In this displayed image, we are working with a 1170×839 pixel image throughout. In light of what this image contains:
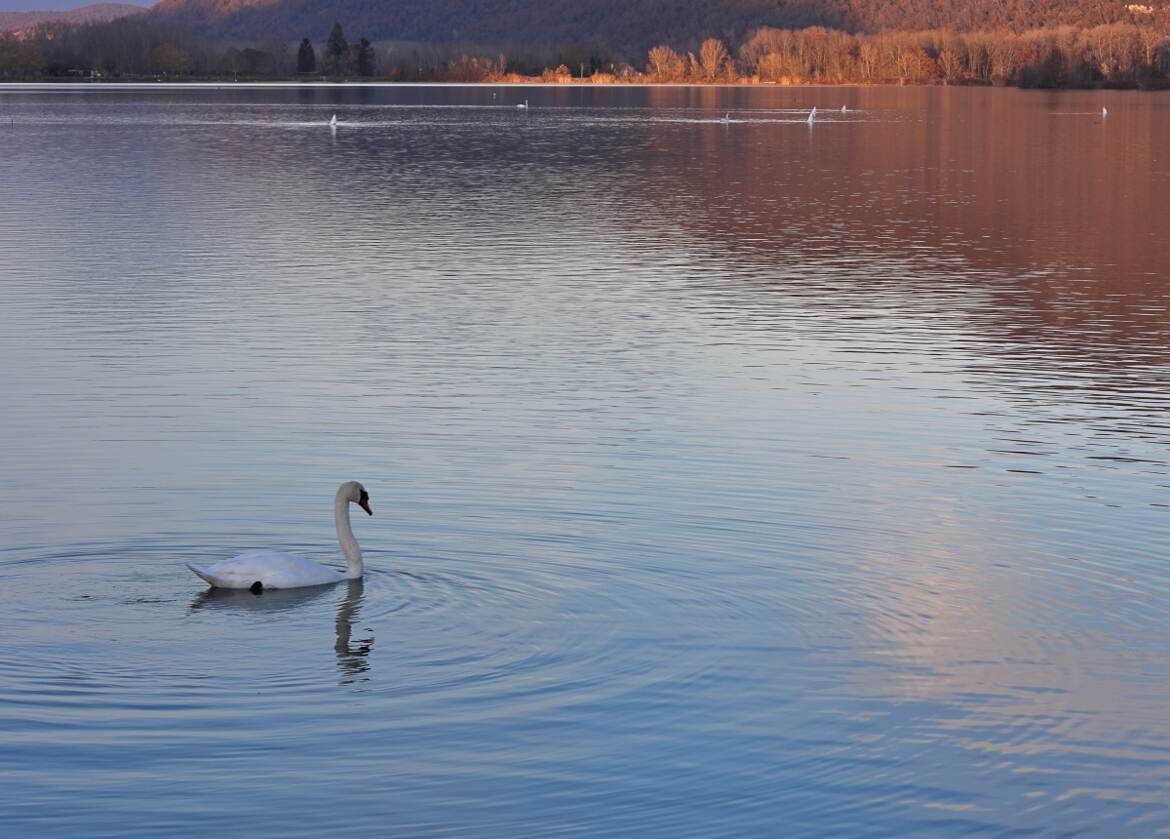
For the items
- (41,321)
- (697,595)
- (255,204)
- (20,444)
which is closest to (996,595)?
(697,595)

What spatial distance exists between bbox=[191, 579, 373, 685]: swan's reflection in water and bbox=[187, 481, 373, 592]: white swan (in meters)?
0.08

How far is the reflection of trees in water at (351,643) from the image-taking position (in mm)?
12062

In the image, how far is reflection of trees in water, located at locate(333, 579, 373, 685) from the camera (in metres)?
12.1

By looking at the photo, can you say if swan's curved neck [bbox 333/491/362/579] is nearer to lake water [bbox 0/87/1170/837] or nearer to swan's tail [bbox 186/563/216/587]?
lake water [bbox 0/87/1170/837]

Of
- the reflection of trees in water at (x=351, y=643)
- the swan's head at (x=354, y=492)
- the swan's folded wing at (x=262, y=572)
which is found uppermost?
the swan's head at (x=354, y=492)

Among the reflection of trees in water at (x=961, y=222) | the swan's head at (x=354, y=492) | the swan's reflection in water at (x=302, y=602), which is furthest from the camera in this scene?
the reflection of trees in water at (x=961, y=222)

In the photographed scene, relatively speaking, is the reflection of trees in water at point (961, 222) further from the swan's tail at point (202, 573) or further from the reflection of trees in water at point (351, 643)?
→ the swan's tail at point (202, 573)

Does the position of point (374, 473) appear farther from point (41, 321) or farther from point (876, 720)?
point (41, 321)

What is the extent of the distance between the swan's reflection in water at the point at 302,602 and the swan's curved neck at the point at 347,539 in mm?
101

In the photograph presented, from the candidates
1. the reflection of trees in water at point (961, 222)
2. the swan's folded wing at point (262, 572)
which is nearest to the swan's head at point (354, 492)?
the swan's folded wing at point (262, 572)

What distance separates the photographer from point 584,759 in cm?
1065

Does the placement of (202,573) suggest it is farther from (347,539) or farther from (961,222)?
(961,222)

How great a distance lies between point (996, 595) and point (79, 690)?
7.02m

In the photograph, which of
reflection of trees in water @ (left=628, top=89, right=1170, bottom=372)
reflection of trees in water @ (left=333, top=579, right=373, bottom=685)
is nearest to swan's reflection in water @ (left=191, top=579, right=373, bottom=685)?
reflection of trees in water @ (left=333, top=579, right=373, bottom=685)
